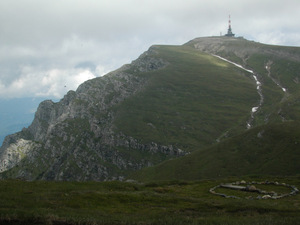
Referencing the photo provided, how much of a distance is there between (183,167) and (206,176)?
16186 mm

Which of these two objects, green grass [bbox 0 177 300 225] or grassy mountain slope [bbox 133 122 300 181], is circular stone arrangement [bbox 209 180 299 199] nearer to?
green grass [bbox 0 177 300 225]

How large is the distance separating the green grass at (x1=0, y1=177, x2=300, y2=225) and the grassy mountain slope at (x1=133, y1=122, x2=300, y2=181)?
4982 cm

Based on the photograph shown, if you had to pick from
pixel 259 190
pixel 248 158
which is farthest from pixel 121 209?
pixel 248 158

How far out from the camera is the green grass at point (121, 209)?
26.8 metres

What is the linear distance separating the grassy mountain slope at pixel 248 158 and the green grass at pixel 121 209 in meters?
49.8

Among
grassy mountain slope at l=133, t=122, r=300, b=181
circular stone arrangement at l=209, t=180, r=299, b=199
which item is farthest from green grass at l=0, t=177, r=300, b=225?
grassy mountain slope at l=133, t=122, r=300, b=181

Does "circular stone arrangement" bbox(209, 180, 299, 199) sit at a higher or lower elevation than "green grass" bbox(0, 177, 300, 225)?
lower

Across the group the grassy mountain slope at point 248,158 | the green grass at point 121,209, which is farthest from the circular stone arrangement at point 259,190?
the grassy mountain slope at point 248,158

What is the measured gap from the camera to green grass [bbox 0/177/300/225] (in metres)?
26.8

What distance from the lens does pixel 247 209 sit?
37.8 m

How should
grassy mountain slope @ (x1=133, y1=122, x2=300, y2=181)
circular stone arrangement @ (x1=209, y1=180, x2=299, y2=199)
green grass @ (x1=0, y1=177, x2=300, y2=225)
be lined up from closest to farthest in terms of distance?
green grass @ (x1=0, y1=177, x2=300, y2=225) < circular stone arrangement @ (x1=209, y1=180, x2=299, y2=199) < grassy mountain slope @ (x1=133, y1=122, x2=300, y2=181)

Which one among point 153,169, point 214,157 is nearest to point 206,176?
point 214,157

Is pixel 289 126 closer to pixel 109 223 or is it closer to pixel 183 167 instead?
pixel 183 167

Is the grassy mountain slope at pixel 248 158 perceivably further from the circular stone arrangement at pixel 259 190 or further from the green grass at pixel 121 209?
the green grass at pixel 121 209
